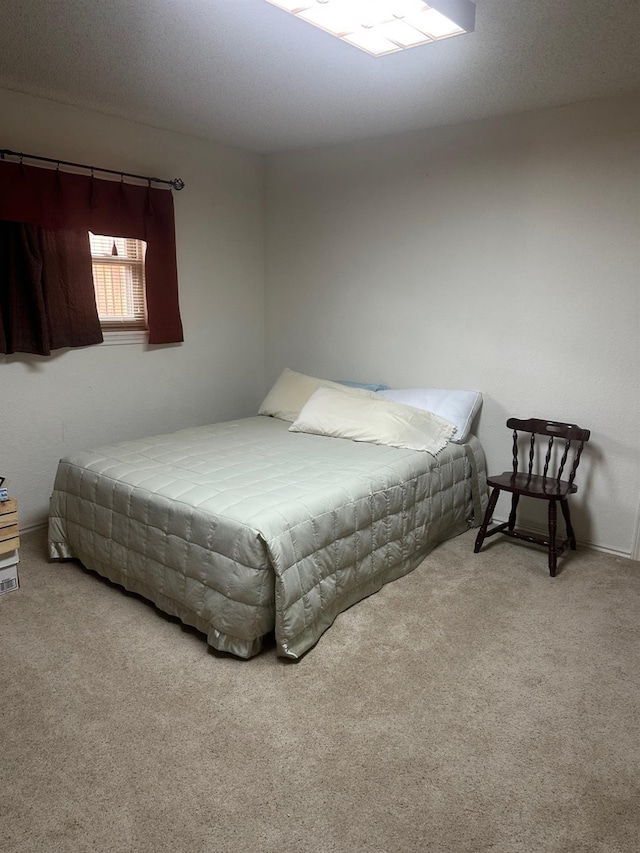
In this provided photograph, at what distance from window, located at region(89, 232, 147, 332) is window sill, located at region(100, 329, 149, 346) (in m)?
0.03

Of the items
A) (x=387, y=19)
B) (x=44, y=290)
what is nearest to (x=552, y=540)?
(x=387, y=19)

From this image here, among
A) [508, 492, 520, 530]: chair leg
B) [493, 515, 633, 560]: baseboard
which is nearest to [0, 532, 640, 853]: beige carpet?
[493, 515, 633, 560]: baseboard

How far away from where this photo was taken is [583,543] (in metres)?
3.35

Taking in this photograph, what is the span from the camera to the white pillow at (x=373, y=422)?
3.28 m

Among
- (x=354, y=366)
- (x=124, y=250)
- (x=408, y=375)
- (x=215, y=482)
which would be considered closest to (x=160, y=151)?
(x=124, y=250)

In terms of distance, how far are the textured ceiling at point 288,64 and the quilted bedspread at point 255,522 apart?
179cm

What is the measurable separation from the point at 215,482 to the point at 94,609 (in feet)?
2.51

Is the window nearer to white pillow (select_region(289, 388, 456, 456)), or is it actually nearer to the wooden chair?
white pillow (select_region(289, 388, 456, 456))

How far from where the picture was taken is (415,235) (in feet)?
12.5

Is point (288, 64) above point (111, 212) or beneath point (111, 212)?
above

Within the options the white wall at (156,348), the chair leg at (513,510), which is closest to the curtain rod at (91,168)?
the white wall at (156,348)

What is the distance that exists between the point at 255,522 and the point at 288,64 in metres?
1.99

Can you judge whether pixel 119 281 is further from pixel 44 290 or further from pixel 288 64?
pixel 288 64

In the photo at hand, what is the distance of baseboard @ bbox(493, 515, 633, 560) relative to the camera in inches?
127
